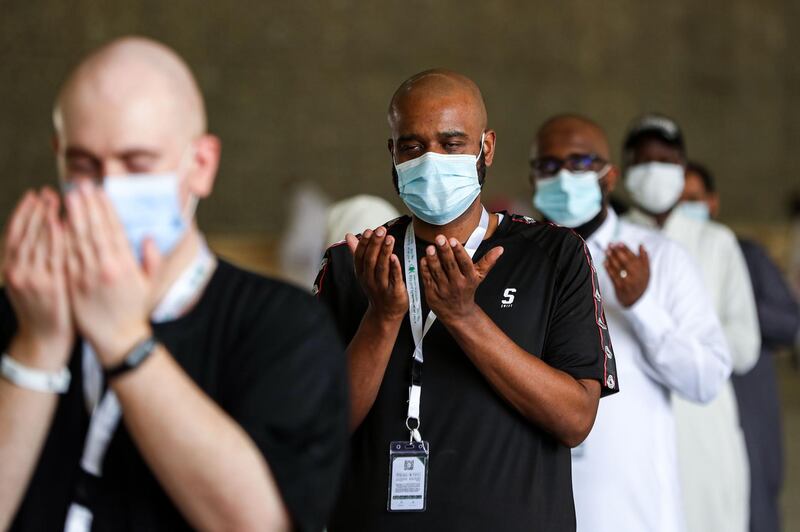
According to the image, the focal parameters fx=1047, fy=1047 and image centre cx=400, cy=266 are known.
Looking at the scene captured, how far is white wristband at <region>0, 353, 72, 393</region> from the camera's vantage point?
152 cm

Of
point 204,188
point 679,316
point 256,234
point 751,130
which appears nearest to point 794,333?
point 679,316

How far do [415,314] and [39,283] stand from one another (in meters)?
1.18

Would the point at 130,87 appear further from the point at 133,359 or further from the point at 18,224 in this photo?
the point at 133,359

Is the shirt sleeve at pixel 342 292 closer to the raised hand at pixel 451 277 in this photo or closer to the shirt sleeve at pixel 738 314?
the raised hand at pixel 451 277

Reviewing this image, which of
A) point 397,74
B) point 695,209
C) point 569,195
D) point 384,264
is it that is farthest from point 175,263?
point 397,74

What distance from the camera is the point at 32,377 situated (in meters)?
1.53

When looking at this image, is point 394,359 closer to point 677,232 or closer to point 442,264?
point 442,264

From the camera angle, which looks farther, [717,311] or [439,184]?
[717,311]

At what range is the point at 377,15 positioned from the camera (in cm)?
1233

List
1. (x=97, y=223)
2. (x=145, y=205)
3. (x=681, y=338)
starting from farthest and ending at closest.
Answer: (x=681, y=338)
(x=145, y=205)
(x=97, y=223)

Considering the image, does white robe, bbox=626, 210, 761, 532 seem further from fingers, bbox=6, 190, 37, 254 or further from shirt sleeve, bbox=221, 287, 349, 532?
fingers, bbox=6, 190, 37, 254

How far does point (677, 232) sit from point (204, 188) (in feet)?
10.7

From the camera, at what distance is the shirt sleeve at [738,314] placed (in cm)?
427

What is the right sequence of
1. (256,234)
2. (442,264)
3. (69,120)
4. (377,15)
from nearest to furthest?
(69,120)
(442,264)
(256,234)
(377,15)
